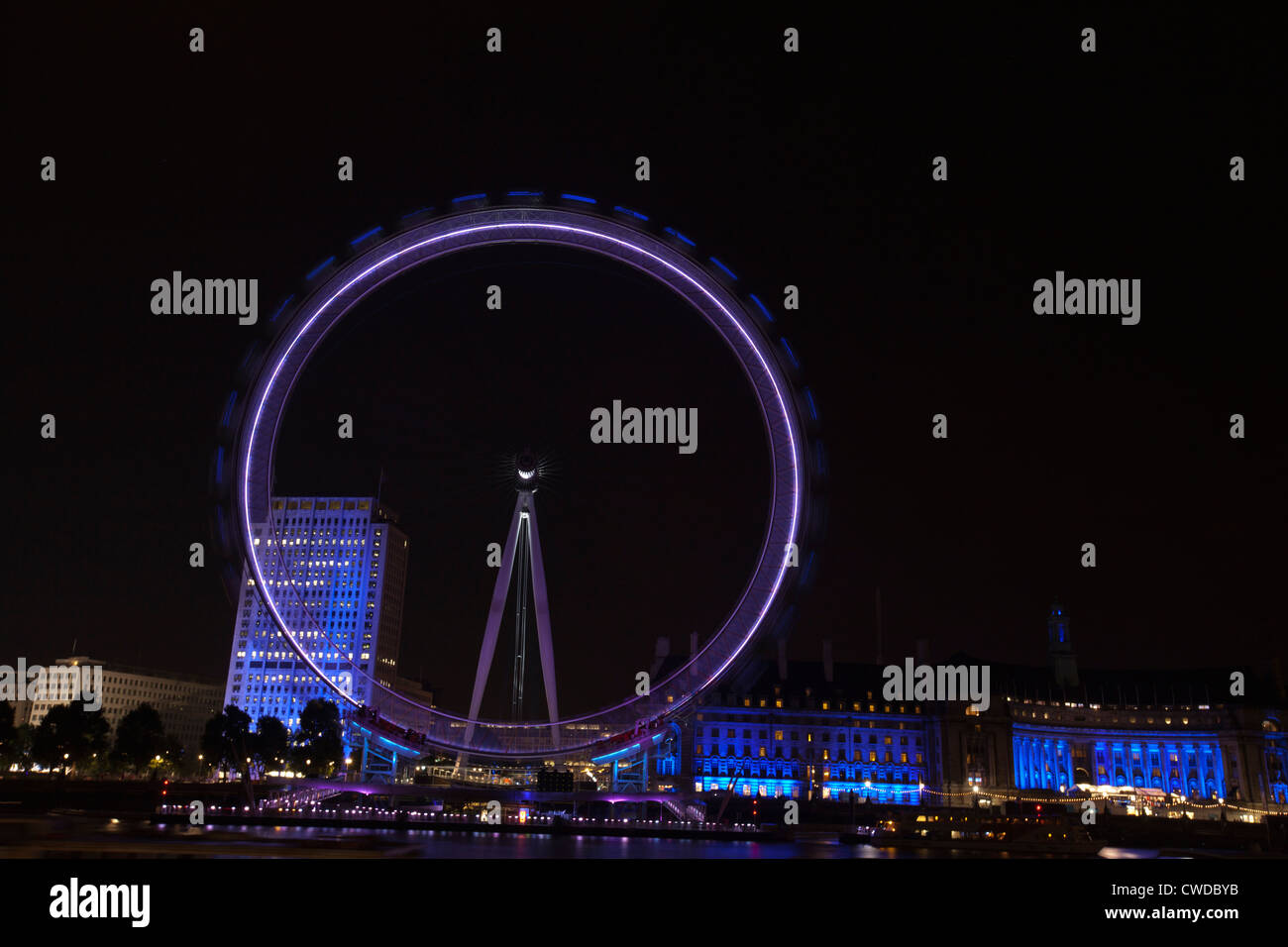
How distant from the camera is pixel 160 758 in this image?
284 ft

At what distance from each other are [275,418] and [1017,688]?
9106cm

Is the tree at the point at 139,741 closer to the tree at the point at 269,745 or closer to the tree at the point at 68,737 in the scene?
the tree at the point at 68,737

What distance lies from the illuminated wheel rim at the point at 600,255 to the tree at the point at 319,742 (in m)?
35.0

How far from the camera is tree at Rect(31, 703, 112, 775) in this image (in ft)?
248

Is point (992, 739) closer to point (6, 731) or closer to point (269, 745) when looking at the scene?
point (269, 745)

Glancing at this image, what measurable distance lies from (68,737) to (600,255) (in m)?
52.3

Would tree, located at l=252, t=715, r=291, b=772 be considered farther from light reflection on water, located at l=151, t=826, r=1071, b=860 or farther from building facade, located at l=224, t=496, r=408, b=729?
building facade, located at l=224, t=496, r=408, b=729

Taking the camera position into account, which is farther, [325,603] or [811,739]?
[325,603]

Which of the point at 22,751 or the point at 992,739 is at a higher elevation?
the point at 22,751

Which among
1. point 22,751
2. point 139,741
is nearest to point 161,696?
point 22,751

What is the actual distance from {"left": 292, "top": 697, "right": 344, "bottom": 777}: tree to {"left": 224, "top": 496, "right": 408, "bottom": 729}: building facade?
155 feet

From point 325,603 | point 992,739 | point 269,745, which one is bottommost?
point 992,739

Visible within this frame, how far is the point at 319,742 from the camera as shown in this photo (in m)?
85.1
